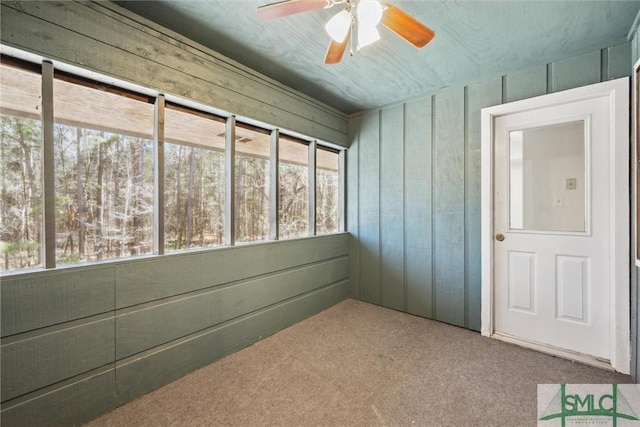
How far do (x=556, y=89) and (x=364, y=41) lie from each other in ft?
6.28

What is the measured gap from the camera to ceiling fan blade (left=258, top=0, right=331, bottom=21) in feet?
4.36

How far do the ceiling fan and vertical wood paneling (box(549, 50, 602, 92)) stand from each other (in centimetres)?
161

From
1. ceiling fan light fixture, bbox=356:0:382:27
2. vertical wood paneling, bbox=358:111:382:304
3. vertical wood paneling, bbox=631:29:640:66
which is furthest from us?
vertical wood paneling, bbox=358:111:382:304

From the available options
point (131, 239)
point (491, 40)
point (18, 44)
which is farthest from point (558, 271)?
point (18, 44)

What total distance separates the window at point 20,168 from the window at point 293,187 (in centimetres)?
180

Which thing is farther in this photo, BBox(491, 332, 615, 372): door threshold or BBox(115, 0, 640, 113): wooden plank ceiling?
BBox(491, 332, 615, 372): door threshold

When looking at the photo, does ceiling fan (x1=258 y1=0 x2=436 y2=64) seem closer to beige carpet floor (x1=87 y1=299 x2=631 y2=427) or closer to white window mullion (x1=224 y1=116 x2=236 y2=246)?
white window mullion (x1=224 y1=116 x2=236 y2=246)

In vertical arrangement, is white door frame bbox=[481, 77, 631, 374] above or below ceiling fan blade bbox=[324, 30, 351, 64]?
below

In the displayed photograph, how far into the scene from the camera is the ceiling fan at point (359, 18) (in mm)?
1302

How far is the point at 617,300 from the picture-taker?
79.4 inches

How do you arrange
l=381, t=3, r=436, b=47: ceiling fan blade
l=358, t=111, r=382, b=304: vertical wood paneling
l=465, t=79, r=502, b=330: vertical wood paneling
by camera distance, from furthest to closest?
l=358, t=111, r=382, b=304: vertical wood paneling, l=465, t=79, r=502, b=330: vertical wood paneling, l=381, t=3, r=436, b=47: ceiling fan blade

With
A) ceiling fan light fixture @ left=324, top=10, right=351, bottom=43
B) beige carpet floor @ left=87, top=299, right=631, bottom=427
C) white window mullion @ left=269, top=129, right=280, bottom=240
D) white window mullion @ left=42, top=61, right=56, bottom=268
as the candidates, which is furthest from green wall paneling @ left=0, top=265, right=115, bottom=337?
ceiling fan light fixture @ left=324, top=10, right=351, bottom=43

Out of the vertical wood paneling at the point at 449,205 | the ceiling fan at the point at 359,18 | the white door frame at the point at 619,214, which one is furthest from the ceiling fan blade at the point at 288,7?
the white door frame at the point at 619,214

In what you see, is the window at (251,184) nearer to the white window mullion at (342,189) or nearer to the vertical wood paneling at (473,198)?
the white window mullion at (342,189)
